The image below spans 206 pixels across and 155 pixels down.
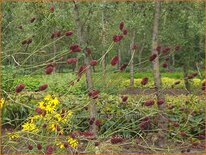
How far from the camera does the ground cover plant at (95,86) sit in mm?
2514

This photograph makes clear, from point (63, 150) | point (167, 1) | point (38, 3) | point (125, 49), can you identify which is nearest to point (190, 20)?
point (167, 1)

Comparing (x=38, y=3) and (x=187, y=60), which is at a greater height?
(x=38, y=3)

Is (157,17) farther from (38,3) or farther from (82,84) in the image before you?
(82,84)

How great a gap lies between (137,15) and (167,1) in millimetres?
1204

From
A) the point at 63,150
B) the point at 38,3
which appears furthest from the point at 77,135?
the point at 38,3

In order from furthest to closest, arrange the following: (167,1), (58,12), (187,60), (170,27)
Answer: (187,60) < (170,27) < (167,1) < (58,12)

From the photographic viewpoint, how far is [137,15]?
368 inches

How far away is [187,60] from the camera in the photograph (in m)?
14.6

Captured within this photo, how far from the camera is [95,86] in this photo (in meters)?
4.90

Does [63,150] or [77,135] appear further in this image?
[63,150]

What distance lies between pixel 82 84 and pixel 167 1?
5.50 m

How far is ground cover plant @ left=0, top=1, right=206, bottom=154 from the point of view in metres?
2.51

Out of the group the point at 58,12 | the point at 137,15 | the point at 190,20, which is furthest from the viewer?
the point at 190,20

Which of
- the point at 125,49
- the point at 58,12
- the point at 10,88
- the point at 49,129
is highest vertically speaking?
the point at 58,12
